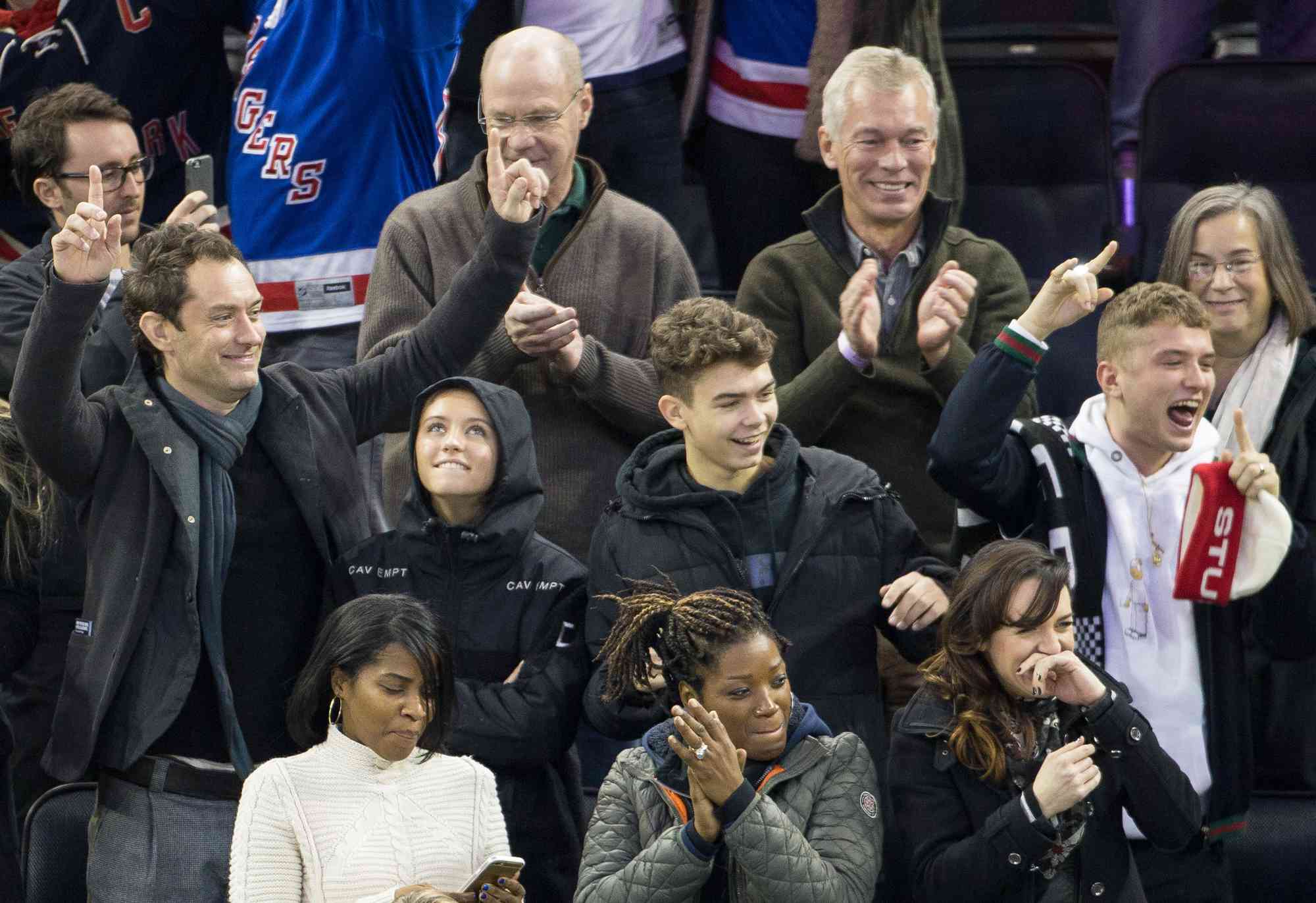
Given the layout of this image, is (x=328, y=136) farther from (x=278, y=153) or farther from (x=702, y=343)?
(x=702, y=343)

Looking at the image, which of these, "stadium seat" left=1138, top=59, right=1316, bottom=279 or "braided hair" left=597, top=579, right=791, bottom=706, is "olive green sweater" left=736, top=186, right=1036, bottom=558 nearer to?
"braided hair" left=597, top=579, right=791, bottom=706

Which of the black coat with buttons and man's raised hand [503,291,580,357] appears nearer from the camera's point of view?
the black coat with buttons

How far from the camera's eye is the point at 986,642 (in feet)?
13.1

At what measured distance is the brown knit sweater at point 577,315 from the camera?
5.02 metres

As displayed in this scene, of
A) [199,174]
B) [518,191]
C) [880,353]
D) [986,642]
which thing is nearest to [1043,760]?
[986,642]

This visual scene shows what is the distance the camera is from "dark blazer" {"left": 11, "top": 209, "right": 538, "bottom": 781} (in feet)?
13.2

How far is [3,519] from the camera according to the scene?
4555 mm

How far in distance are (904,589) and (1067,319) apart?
26.0 inches

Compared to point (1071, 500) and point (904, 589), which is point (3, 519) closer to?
point (904, 589)

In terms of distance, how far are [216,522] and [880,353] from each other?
1.71 m

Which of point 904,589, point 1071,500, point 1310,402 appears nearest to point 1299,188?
point 1310,402

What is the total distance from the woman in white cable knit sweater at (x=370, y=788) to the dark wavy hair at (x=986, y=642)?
895 millimetres

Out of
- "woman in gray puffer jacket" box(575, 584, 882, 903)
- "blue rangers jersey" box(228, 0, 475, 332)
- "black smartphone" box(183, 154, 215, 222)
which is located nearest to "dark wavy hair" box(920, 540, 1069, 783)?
"woman in gray puffer jacket" box(575, 584, 882, 903)

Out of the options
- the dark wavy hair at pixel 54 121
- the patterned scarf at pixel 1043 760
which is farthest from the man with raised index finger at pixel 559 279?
the patterned scarf at pixel 1043 760
